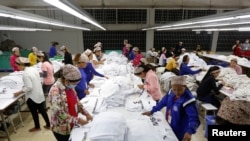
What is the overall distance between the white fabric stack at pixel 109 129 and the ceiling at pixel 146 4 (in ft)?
14.7

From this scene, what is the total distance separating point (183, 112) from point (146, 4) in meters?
4.42

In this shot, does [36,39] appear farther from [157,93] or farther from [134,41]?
[157,93]

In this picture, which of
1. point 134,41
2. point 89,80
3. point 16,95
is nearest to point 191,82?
point 89,80

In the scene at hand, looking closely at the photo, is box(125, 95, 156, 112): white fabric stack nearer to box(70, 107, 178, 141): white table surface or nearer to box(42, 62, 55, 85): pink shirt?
box(70, 107, 178, 141): white table surface

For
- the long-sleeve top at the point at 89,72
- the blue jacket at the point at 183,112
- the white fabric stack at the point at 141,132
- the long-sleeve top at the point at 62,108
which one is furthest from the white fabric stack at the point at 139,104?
the long-sleeve top at the point at 89,72

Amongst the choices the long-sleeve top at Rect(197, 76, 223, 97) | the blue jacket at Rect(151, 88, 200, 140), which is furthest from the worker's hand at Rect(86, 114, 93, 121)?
the long-sleeve top at Rect(197, 76, 223, 97)

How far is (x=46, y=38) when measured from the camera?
1215cm

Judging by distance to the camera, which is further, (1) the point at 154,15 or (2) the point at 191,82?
(1) the point at 154,15

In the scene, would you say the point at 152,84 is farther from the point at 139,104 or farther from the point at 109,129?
the point at 109,129

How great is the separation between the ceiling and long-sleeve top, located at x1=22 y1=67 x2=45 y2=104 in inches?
115

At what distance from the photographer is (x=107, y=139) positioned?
163cm

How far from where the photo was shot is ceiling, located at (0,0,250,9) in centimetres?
551

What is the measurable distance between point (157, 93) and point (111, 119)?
1529 millimetres

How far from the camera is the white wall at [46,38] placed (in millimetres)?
11984
